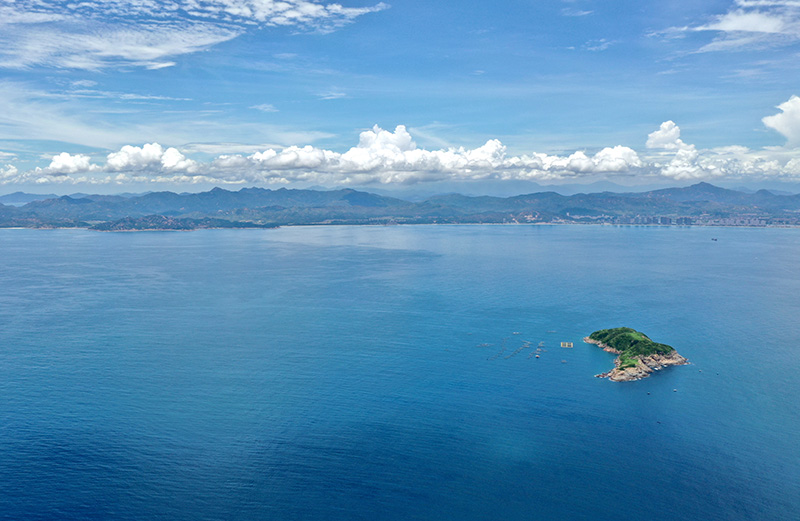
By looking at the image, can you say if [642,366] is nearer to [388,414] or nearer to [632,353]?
[632,353]

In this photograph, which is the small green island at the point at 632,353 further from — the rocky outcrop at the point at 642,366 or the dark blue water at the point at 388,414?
the dark blue water at the point at 388,414

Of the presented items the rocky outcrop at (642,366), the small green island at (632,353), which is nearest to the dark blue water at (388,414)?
the rocky outcrop at (642,366)

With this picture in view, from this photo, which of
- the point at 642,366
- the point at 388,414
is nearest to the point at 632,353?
the point at 642,366

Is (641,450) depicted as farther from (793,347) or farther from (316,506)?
(793,347)

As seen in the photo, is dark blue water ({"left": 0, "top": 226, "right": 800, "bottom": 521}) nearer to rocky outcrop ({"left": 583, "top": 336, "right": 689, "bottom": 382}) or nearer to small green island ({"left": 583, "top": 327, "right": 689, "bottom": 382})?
rocky outcrop ({"left": 583, "top": 336, "right": 689, "bottom": 382})

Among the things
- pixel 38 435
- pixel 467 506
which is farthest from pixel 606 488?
pixel 38 435

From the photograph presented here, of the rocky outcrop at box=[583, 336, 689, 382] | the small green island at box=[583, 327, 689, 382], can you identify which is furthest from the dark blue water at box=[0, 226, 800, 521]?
the small green island at box=[583, 327, 689, 382]

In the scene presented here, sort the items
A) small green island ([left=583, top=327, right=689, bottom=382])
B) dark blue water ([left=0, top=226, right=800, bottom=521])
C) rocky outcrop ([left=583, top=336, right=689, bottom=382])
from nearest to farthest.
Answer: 1. dark blue water ([left=0, top=226, right=800, bottom=521])
2. rocky outcrop ([left=583, top=336, right=689, bottom=382])
3. small green island ([left=583, top=327, right=689, bottom=382])
